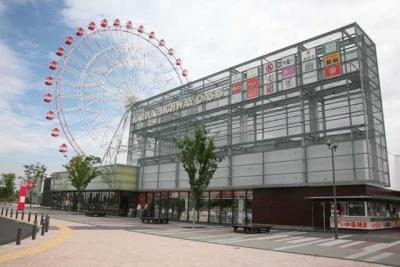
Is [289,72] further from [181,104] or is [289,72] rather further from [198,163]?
[181,104]

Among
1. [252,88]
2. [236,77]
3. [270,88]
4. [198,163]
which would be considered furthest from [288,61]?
[198,163]

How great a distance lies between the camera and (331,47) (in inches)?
1090

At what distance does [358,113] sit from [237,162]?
34.9ft

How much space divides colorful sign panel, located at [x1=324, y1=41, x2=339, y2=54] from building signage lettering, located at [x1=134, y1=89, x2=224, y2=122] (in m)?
10.7

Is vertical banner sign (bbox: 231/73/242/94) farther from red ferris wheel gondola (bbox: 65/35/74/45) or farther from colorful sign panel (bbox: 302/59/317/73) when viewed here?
red ferris wheel gondola (bbox: 65/35/74/45)

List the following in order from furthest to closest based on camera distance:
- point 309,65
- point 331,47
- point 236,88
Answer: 1. point 236,88
2. point 309,65
3. point 331,47

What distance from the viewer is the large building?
24172 mm

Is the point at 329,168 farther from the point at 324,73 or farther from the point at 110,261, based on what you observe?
the point at 110,261

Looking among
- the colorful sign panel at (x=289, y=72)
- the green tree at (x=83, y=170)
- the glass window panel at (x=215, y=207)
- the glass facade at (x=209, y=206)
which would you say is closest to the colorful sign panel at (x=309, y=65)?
the colorful sign panel at (x=289, y=72)

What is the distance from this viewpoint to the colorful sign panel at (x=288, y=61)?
2968 cm

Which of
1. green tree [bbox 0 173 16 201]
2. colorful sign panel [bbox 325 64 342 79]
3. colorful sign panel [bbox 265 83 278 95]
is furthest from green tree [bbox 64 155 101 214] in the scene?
green tree [bbox 0 173 16 201]

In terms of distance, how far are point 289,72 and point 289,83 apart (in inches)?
40.2

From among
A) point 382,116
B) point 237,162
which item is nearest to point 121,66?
point 237,162

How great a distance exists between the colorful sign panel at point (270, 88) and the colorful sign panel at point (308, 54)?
3.28 meters
